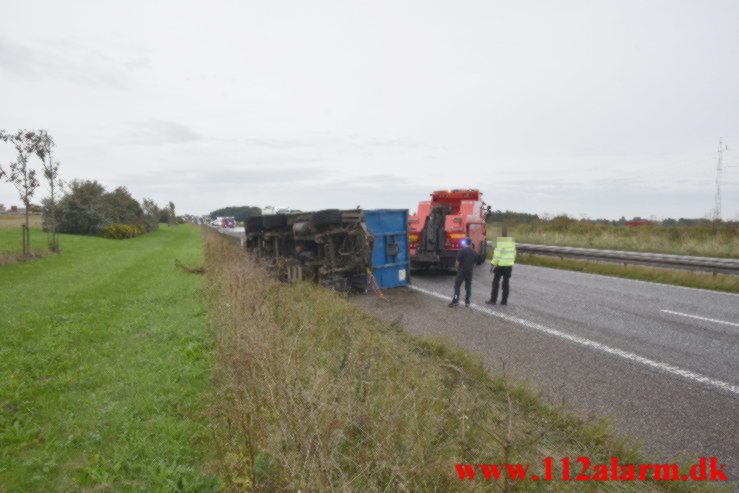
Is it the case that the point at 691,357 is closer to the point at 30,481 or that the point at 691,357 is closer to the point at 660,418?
the point at 660,418

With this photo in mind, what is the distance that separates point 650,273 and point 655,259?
566mm

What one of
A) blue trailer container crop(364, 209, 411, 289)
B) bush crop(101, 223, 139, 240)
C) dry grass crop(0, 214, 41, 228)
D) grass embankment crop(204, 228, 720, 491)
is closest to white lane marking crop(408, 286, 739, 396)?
grass embankment crop(204, 228, 720, 491)

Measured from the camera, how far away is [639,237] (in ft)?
69.9

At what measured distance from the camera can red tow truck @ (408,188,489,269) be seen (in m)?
12.4

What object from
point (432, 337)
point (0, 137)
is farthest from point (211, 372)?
point (0, 137)

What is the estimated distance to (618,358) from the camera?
5492 millimetres

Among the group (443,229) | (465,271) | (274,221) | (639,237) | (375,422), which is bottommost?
(375,422)

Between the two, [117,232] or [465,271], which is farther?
[117,232]

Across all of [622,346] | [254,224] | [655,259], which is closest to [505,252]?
[622,346]

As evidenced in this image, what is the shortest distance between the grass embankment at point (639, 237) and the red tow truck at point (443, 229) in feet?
32.7

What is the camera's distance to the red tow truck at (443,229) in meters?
12.4

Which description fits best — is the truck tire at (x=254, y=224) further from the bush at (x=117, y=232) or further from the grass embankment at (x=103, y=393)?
the bush at (x=117, y=232)

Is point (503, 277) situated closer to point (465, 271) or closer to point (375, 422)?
point (465, 271)

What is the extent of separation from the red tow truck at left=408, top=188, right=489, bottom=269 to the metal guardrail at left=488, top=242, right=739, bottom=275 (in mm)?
3913
